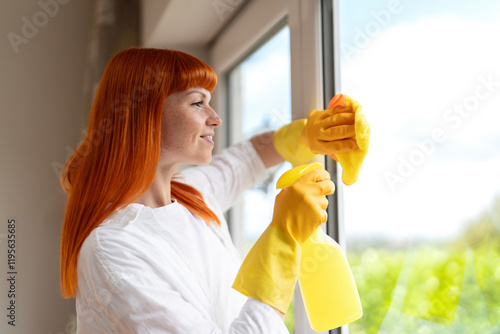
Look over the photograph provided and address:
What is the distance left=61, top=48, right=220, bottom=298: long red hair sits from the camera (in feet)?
2.49

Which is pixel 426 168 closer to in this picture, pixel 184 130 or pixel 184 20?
pixel 184 130

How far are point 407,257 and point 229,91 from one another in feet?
3.10

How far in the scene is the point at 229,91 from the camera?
1490 mm

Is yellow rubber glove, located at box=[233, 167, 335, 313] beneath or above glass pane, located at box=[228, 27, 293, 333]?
beneath

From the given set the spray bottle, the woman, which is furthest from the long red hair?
the spray bottle

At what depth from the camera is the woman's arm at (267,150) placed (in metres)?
0.96

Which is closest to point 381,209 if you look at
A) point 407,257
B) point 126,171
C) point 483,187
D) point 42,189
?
point 407,257

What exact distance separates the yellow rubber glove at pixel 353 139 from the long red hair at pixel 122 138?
0.25 metres

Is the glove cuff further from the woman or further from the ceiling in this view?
the ceiling

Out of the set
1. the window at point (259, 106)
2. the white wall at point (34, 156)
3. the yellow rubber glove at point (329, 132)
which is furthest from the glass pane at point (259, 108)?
the white wall at point (34, 156)

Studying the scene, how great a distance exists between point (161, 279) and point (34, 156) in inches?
43.5

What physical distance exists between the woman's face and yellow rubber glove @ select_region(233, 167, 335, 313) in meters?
0.20

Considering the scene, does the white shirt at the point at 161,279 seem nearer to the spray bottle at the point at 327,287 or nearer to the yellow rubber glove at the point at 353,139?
the spray bottle at the point at 327,287

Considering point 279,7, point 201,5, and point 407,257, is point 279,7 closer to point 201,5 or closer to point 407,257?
point 201,5
